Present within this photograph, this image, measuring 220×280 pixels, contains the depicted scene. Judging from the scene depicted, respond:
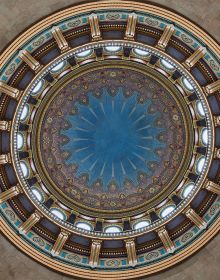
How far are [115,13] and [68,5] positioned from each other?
2.90 metres

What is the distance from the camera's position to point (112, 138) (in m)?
35.8

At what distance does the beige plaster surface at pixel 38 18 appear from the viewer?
21.7m

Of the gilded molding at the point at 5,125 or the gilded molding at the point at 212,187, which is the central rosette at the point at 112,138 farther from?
the gilded molding at the point at 5,125

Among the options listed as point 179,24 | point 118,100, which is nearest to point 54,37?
point 179,24

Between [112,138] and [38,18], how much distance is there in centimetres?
1537

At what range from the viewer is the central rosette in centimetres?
3478

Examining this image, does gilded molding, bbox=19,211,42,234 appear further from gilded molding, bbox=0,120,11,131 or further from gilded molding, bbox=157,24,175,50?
gilded molding, bbox=157,24,175,50

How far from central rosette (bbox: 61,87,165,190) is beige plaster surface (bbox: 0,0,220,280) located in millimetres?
10669

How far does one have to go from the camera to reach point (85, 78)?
1268 inches

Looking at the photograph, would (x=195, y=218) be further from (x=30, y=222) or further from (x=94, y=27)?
(x=94, y=27)

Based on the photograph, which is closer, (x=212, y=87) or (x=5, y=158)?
(x=212, y=87)

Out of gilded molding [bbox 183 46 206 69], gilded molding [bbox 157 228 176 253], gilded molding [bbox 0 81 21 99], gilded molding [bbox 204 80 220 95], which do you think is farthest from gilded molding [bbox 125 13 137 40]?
gilded molding [bbox 157 228 176 253]

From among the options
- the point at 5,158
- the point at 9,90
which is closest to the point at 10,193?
the point at 5,158

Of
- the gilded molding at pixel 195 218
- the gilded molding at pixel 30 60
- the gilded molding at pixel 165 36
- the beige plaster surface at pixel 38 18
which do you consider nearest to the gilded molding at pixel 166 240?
the beige plaster surface at pixel 38 18
